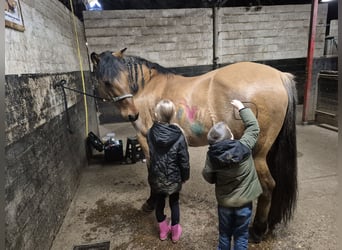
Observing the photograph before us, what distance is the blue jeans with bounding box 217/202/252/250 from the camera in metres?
1.36

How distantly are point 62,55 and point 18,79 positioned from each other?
4.51 feet

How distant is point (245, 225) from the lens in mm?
1382

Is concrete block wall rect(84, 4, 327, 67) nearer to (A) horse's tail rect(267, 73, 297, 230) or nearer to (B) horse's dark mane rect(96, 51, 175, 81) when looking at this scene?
(B) horse's dark mane rect(96, 51, 175, 81)

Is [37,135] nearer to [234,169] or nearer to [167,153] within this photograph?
[167,153]

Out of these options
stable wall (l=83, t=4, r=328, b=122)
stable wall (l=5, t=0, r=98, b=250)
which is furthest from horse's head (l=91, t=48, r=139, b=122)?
stable wall (l=83, t=4, r=328, b=122)

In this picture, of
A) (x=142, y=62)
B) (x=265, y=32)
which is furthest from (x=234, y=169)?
(x=265, y=32)

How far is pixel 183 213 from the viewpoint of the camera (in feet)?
7.07

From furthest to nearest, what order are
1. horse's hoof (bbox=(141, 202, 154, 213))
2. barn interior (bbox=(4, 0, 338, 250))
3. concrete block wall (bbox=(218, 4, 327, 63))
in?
concrete block wall (bbox=(218, 4, 327, 63)) < horse's hoof (bbox=(141, 202, 154, 213)) < barn interior (bbox=(4, 0, 338, 250))

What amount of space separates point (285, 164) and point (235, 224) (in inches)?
24.0

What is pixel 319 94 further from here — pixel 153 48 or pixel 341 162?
pixel 341 162

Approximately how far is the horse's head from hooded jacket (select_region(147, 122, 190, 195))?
609 mm

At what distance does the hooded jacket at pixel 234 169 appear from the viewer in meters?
1.21

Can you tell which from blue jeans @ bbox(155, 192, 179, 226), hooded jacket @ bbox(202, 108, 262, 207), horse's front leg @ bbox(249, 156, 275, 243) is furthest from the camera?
blue jeans @ bbox(155, 192, 179, 226)

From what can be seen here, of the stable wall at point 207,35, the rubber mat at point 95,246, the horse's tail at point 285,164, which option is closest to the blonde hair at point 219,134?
the horse's tail at point 285,164
